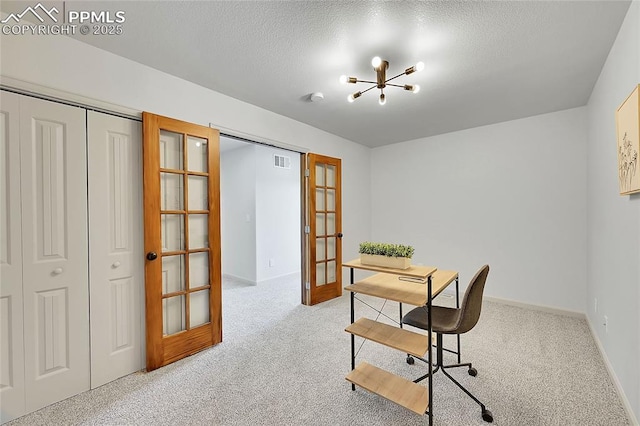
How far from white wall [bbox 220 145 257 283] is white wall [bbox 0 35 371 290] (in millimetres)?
1723

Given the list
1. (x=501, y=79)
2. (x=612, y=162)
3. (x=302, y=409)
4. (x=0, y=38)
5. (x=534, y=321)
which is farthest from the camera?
(x=534, y=321)

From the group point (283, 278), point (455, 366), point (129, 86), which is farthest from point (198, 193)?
point (283, 278)

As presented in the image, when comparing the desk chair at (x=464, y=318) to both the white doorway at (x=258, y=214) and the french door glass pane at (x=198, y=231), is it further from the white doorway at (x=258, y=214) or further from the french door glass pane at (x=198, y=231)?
the white doorway at (x=258, y=214)

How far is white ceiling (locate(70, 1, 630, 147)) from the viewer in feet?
5.42

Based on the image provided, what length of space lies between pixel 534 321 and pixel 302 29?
382 centimetres

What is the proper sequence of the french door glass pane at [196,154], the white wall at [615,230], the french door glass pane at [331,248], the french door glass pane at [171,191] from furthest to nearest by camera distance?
the french door glass pane at [331,248] → the french door glass pane at [196,154] → the french door glass pane at [171,191] → the white wall at [615,230]

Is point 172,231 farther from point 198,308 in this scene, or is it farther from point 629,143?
point 629,143

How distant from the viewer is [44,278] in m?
1.80

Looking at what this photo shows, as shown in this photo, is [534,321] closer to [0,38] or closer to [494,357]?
[494,357]

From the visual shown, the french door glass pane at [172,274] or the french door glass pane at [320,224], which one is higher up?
the french door glass pane at [320,224]

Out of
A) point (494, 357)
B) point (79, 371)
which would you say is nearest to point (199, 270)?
point (79, 371)

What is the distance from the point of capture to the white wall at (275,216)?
5020 mm

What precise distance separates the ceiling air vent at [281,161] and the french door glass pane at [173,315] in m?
3.37

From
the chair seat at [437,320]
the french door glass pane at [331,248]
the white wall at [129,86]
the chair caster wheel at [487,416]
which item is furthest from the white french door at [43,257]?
the french door glass pane at [331,248]
